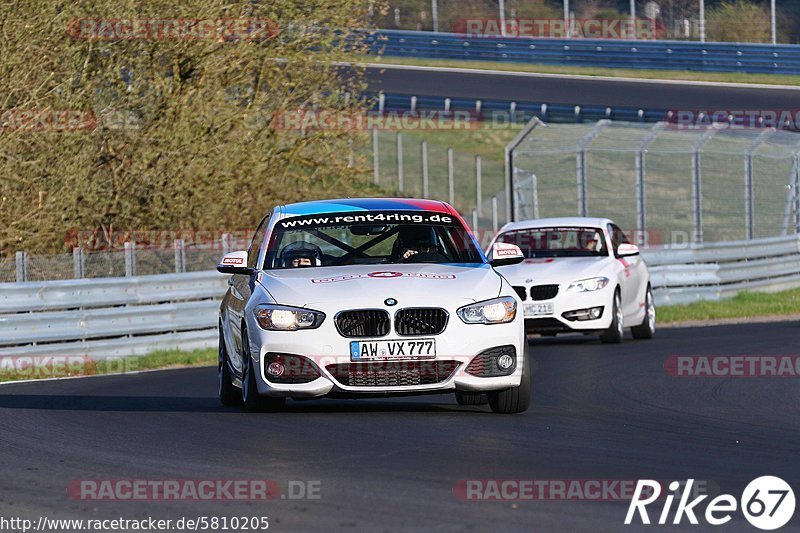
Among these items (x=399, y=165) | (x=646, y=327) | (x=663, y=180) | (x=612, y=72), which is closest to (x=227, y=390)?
(x=646, y=327)

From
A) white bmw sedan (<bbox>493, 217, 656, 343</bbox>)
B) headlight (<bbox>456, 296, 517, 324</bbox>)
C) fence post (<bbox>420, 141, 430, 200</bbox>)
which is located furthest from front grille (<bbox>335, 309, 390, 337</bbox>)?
fence post (<bbox>420, 141, 430, 200</bbox>)

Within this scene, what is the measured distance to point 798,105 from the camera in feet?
129

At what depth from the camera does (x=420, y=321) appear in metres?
10.6

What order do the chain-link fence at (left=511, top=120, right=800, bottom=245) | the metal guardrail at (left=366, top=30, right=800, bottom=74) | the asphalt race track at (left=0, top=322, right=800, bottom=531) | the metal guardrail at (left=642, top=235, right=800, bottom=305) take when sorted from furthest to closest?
the metal guardrail at (left=366, top=30, right=800, bottom=74) → the chain-link fence at (left=511, top=120, right=800, bottom=245) → the metal guardrail at (left=642, top=235, right=800, bottom=305) → the asphalt race track at (left=0, top=322, right=800, bottom=531)

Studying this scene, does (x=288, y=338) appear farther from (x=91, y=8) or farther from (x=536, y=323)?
(x=91, y=8)

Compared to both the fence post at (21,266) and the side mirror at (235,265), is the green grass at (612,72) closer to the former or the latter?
the fence post at (21,266)

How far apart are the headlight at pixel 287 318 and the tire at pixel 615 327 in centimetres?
891

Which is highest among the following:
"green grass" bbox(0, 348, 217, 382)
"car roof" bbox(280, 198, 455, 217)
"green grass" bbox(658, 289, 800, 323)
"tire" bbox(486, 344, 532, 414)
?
"car roof" bbox(280, 198, 455, 217)

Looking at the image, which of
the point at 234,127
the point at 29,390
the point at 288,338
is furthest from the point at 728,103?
the point at 288,338

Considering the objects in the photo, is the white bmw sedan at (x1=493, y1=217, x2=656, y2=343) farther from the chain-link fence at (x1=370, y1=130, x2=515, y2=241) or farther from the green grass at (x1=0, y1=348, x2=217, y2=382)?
the chain-link fence at (x1=370, y1=130, x2=515, y2=241)

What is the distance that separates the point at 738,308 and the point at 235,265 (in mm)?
15403

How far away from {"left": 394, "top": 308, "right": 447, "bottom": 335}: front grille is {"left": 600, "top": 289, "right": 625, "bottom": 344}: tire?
28.7ft

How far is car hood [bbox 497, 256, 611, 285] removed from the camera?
62.6 ft

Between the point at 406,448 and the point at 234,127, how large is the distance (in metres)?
16.9
